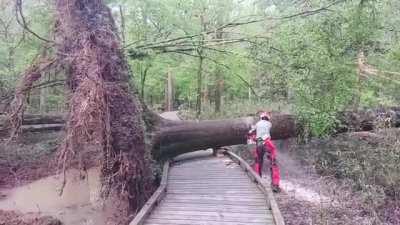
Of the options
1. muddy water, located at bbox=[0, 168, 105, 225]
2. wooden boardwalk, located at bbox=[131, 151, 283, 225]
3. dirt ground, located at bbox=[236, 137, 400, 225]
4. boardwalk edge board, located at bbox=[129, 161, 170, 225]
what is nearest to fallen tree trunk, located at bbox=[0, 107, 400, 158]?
wooden boardwalk, located at bbox=[131, 151, 283, 225]

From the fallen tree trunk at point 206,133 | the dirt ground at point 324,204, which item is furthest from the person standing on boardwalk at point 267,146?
the fallen tree trunk at point 206,133

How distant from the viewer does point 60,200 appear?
962 centimetres

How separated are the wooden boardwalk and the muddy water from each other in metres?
1.81

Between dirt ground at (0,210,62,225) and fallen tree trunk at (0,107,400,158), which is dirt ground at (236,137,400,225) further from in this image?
dirt ground at (0,210,62,225)

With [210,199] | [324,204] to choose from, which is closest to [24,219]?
[210,199]

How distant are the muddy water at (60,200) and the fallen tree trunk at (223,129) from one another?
2011 millimetres

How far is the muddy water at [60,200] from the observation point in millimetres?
8391

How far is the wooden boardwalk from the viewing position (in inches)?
243

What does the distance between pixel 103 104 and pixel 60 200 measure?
477 centimetres

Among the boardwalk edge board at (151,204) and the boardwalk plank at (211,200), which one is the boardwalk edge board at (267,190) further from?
the boardwalk edge board at (151,204)

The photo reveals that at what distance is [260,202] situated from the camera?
7012 millimetres

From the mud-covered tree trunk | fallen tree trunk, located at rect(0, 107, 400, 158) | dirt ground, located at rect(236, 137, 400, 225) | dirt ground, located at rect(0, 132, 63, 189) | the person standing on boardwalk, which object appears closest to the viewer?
the mud-covered tree trunk

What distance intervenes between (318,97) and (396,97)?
3.97 meters

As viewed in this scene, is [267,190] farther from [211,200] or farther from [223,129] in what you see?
[223,129]
